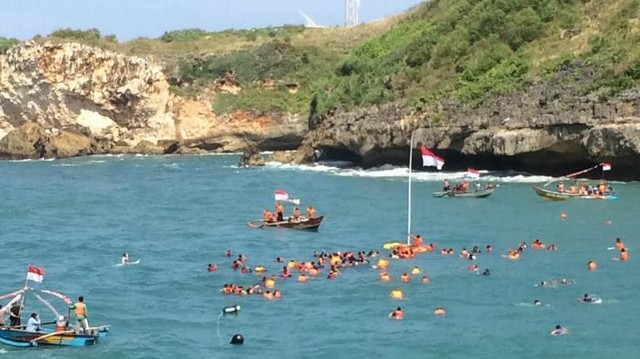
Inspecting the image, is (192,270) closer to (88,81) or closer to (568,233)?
(568,233)

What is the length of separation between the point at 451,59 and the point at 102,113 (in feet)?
156

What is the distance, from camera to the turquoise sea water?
108ft

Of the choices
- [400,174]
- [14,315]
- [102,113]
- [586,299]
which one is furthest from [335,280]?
[102,113]

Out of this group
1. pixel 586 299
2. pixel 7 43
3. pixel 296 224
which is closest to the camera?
pixel 586 299

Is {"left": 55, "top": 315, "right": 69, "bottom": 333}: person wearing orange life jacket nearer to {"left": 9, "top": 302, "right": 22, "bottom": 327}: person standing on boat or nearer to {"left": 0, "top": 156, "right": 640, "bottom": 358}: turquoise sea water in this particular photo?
{"left": 0, "top": 156, "right": 640, "bottom": 358}: turquoise sea water

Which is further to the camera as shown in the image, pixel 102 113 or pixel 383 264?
pixel 102 113

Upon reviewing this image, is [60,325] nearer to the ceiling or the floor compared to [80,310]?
nearer to the floor

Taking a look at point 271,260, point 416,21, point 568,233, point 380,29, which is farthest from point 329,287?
point 380,29

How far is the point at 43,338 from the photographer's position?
3384cm

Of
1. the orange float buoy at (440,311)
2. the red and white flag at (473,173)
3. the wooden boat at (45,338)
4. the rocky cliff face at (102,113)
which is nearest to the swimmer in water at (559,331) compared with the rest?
the orange float buoy at (440,311)

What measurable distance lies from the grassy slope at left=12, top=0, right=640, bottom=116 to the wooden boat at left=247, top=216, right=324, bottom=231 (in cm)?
2842

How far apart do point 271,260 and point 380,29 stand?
→ 106933mm

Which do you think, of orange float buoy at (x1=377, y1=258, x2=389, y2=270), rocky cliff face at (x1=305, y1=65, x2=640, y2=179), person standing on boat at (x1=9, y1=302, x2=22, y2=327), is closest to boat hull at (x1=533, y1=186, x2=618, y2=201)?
rocky cliff face at (x1=305, y1=65, x2=640, y2=179)

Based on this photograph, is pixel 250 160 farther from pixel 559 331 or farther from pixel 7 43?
pixel 559 331
